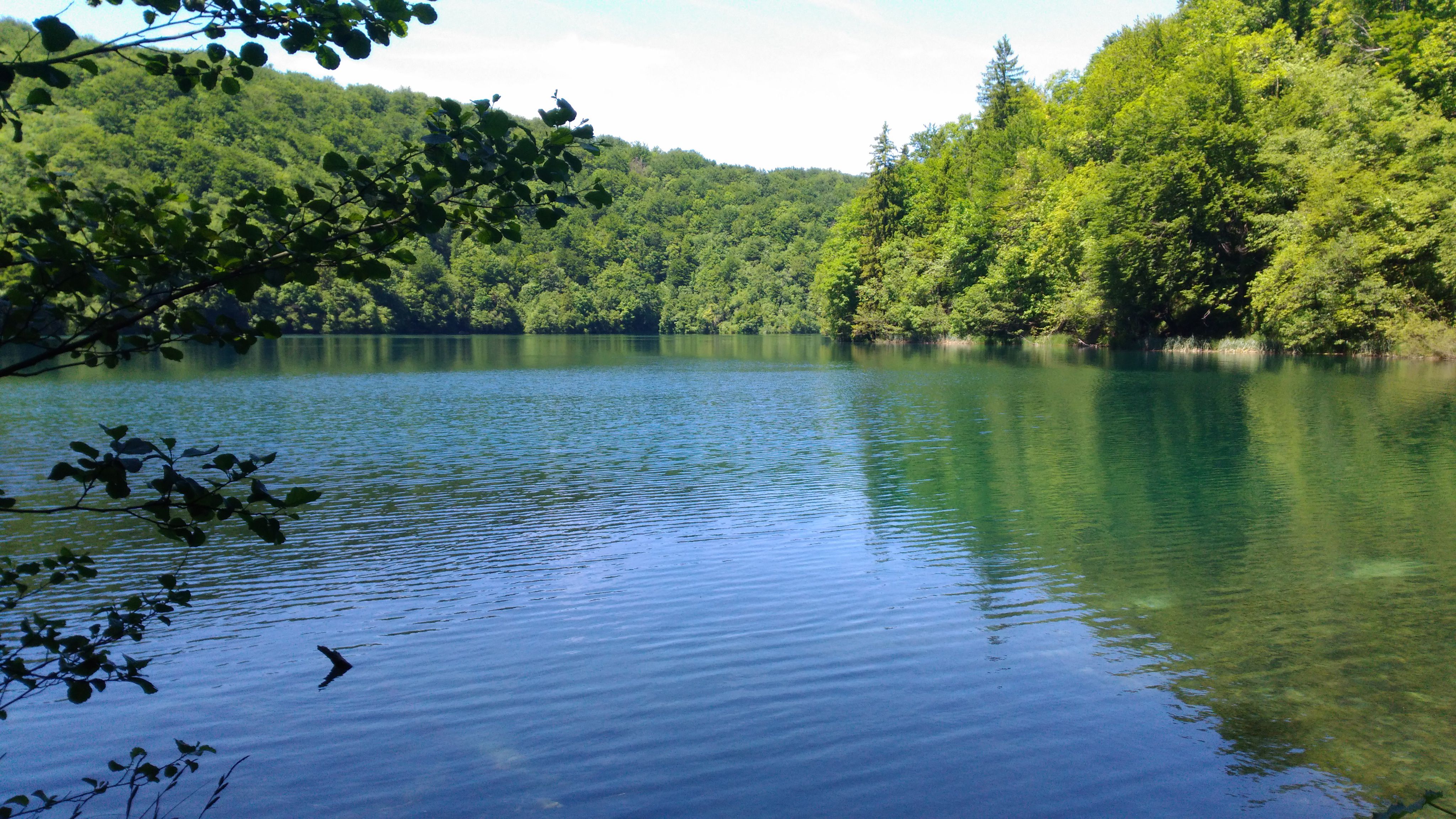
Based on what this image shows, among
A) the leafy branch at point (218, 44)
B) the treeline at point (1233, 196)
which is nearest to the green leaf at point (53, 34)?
the leafy branch at point (218, 44)

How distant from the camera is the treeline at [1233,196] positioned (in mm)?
40875

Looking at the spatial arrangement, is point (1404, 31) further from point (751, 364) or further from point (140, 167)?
point (140, 167)

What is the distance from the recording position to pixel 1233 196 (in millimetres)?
47906

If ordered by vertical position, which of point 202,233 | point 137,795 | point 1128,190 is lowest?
point 137,795

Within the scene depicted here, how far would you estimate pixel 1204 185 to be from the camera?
47625mm

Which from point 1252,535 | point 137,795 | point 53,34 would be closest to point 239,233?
point 53,34

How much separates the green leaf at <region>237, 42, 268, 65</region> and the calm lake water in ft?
14.1

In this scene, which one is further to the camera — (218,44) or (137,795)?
(137,795)

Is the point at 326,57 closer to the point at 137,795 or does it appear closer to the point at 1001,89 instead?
the point at 137,795

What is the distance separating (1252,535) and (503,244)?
13130 centimetres

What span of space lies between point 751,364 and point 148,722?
155ft

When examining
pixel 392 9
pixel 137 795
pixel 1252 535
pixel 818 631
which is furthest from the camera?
pixel 1252 535

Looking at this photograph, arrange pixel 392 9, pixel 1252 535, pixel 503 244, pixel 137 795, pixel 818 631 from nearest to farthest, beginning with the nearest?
pixel 392 9 < pixel 137 795 < pixel 818 631 < pixel 1252 535 < pixel 503 244

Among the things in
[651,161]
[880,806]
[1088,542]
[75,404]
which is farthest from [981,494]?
[651,161]
